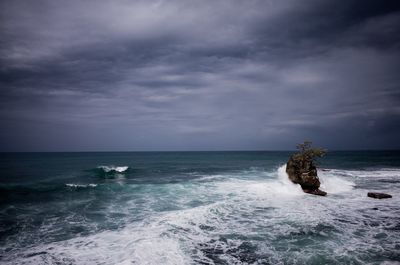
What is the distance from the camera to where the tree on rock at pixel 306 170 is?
82.1 feet

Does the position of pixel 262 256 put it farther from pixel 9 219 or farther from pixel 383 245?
pixel 9 219

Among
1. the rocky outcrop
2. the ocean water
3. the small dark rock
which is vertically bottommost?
the ocean water

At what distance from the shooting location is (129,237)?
13.4 m

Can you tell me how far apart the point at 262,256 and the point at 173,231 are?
5.46m

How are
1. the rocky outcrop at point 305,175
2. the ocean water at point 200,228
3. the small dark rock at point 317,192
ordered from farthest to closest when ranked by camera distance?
the rocky outcrop at point 305,175, the small dark rock at point 317,192, the ocean water at point 200,228

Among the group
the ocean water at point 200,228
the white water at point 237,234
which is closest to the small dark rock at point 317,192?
the ocean water at point 200,228

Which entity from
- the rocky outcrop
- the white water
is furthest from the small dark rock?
the white water

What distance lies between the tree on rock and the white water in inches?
96.5

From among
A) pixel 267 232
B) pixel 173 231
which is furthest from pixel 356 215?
pixel 173 231

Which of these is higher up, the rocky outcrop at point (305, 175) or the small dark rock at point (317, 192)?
the rocky outcrop at point (305, 175)

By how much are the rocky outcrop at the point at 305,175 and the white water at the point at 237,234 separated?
2341mm

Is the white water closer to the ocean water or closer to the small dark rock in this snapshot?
the ocean water

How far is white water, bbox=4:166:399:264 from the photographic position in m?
11.1

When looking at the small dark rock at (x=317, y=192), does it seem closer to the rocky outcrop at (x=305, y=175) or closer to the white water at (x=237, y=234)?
the rocky outcrop at (x=305, y=175)
